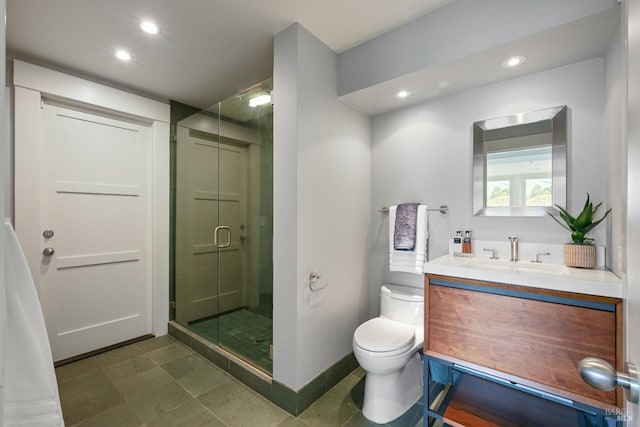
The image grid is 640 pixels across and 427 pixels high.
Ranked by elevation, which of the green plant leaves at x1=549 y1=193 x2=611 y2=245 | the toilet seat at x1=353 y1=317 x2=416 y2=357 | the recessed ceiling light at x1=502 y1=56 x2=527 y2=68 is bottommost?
the toilet seat at x1=353 y1=317 x2=416 y2=357

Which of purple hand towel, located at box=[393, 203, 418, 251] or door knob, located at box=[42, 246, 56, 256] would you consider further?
door knob, located at box=[42, 246, 56, 256]

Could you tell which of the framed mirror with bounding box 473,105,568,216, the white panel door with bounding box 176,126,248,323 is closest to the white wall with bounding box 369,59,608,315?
the framed mirror with bounding box 473,105,568,216

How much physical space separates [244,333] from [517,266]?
6.59 feet

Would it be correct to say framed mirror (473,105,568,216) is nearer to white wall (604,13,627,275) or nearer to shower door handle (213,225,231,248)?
white wall (604,13,627,275)

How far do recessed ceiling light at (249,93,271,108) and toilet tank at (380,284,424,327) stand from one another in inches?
65.3

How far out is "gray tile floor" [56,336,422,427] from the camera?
169 cm

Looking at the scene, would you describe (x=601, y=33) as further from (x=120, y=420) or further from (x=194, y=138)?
(x=120, y=420)

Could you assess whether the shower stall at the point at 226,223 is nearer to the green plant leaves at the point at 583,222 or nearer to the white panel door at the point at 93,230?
the white panel door at the point at 93,230

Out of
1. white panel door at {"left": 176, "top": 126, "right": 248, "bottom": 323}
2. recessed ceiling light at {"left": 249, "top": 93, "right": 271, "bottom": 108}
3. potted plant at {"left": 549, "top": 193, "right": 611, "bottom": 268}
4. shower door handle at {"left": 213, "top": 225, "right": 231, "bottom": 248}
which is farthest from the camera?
shower door handle at {"left": 213, "top": 225, "right": 231, "bottom": 248}

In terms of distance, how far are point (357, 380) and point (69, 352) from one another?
2.34m

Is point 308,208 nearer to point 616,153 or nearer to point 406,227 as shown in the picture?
point 406,227

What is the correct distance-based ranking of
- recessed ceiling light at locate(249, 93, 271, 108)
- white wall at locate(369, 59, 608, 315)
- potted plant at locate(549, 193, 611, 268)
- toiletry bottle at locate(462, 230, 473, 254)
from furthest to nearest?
recessed ceiling light at locate(249, 93, 271, 108)
toiletry bottle at locate(462, 230, 473, 254)
white wall at locate(369, 59, 608, 315)
potted plant at locate(549, 193, 611, 268)

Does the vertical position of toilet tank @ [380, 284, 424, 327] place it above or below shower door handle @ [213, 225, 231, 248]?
below

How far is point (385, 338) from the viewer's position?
1741 mm
